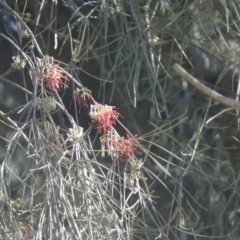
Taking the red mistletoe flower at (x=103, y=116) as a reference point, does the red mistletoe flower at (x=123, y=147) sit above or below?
below

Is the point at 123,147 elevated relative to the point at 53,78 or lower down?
lower down

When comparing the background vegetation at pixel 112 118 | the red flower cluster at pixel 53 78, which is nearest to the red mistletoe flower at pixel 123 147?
the background vegetation at pixel 112 118

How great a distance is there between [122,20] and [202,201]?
79cm

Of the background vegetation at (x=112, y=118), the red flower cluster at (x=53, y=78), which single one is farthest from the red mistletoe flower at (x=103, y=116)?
the red flower cluster at (x=53, y=78)

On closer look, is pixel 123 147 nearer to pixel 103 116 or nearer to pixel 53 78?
pixel 103 116

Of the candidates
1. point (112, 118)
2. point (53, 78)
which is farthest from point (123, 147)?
point (53, 78)

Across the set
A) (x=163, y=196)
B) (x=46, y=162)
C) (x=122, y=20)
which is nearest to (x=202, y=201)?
(x=163, y=196)

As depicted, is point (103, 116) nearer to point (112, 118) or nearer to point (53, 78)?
point (112, 118)

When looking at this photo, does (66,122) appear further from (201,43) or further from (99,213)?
(99,213)

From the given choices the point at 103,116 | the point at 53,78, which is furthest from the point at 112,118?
the point at 53,78

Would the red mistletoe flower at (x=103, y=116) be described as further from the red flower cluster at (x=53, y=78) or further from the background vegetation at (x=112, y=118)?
the red flower cluster at (x=53, y=78)

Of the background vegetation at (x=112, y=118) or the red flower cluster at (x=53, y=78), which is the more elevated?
the red flower cluster at (x=53, y=78)

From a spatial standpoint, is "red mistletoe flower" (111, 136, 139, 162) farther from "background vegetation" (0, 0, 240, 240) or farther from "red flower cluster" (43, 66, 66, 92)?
"red flower cluster" (43, 66, 66, 92)

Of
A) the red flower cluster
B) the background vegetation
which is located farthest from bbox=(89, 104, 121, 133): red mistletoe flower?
the red flower cluster
